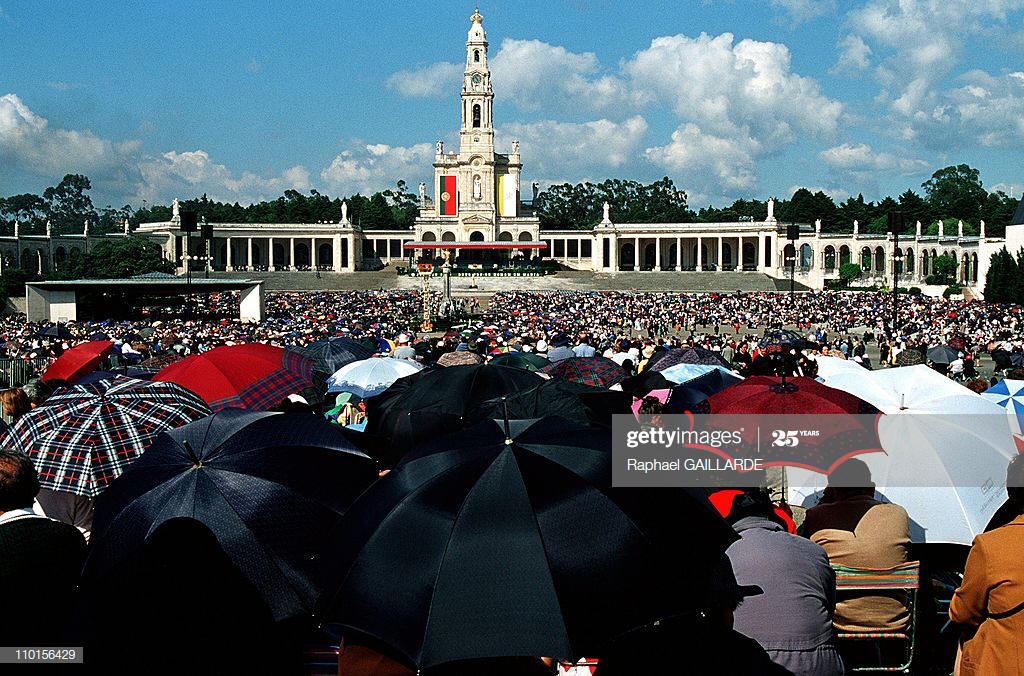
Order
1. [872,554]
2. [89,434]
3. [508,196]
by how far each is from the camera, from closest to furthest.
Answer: [872,554]
[89,434]
[508,196]

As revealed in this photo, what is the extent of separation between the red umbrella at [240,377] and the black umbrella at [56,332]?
18.8m

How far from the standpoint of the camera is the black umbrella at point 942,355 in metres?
Answer: 19.6

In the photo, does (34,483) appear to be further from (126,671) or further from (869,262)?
(869,262)

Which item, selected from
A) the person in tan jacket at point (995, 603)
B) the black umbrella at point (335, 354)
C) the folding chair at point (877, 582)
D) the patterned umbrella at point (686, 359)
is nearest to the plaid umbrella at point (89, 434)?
the folding chair at point (877, 582)

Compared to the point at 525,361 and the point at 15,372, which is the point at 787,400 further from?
the point at 15,372

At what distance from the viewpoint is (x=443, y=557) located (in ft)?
12.3

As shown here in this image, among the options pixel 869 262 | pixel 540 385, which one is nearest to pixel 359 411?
pixel 540 385

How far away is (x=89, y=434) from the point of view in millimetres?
6355

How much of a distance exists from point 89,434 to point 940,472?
202 inches

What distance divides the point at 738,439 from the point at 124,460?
417 cm

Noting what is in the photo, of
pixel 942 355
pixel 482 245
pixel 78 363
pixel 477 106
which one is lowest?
pixel 942 355

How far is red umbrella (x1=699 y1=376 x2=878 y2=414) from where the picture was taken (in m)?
7.59

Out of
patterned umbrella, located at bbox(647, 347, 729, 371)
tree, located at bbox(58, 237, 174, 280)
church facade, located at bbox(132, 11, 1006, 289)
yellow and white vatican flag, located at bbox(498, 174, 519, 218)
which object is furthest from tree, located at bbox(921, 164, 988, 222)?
patterned umbrella, located at bbox(647, 347, 729, 371)

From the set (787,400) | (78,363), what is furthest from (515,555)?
(78,363)
